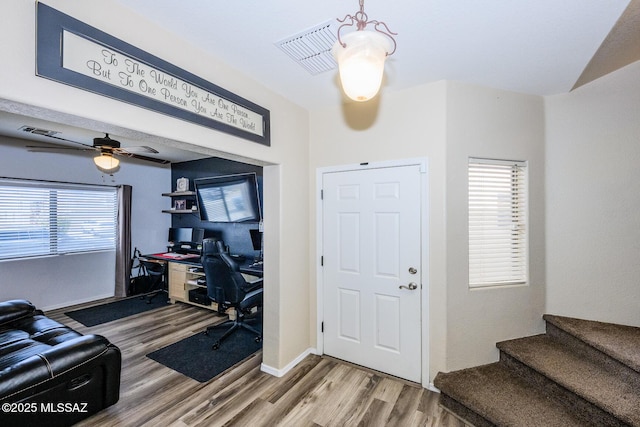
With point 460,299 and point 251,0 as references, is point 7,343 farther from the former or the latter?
point 460,299

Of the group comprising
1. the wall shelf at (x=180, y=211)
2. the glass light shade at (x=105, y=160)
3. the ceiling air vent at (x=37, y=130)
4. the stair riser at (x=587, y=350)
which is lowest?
the stair riser at (x=587, y=350)

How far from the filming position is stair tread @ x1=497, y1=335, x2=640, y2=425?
1.67 meters

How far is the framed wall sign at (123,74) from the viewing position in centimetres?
118

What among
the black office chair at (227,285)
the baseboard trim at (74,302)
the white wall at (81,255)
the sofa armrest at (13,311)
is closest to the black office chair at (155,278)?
the white wall at (81,255)

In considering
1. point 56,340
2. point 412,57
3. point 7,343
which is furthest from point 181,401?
point 412,57

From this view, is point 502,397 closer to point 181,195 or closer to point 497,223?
point 497,223

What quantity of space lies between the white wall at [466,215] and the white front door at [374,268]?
283mm

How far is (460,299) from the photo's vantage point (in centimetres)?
233

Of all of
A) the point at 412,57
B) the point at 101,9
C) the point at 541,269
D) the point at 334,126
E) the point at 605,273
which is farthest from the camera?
the point at 334,126

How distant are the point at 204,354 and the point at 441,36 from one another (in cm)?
348

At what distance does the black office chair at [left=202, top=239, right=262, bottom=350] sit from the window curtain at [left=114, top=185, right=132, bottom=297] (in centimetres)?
255

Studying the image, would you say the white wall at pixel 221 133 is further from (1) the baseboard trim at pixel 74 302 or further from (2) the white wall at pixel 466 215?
(1) the baseboard trim at pixel 74 302

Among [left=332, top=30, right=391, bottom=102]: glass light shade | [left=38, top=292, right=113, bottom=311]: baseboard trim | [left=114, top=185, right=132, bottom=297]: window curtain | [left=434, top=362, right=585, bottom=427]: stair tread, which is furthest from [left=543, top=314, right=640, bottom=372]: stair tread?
[left=38, top=292, right=113, bottom=311]: baseboard trim

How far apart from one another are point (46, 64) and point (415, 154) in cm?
233
